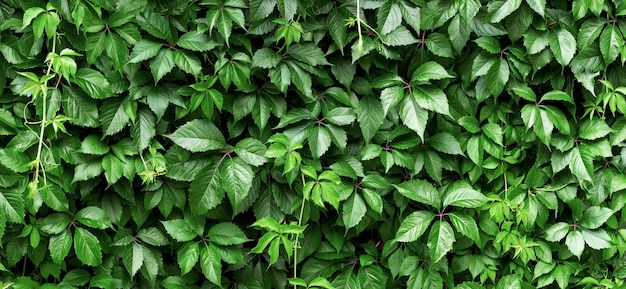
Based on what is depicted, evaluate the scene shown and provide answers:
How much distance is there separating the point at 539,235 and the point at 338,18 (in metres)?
1.15

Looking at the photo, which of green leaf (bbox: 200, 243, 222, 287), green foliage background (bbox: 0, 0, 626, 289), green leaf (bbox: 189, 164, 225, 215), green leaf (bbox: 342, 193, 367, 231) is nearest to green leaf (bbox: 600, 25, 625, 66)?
green foliage background (bbox: 0, 0, 626, 289)

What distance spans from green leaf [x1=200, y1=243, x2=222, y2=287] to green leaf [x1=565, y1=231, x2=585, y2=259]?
1296 millimetres

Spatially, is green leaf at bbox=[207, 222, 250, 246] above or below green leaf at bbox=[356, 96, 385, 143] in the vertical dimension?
below

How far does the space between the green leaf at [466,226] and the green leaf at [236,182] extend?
73cm

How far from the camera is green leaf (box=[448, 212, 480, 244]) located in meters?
1.90

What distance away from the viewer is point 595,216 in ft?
6.80

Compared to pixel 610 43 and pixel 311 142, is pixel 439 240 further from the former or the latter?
pixel 610 43

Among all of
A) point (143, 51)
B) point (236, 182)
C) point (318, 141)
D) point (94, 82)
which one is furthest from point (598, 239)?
point (94, 82)

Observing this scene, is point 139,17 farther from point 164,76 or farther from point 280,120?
point 280,120

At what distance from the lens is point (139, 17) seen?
1.83 metres

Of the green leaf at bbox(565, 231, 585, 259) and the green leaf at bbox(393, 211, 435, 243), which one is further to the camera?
the green leaf at bbox(565, 231, 585, 259)

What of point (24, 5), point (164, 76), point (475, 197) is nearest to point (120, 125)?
point (164, 76)

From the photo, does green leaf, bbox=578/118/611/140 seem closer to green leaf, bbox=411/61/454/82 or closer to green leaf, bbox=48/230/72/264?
green leaf, bbox=411/61/454/82

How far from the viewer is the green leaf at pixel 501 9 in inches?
72.7
